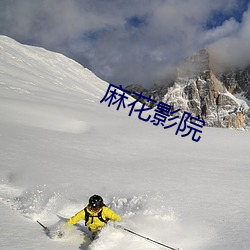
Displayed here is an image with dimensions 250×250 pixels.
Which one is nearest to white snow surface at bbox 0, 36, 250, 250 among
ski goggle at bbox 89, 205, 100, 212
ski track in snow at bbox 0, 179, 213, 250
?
ski track in snow at bbox 0, 179, 213, 250

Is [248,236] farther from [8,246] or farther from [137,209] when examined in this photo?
[8,246]

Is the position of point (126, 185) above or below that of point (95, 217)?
above

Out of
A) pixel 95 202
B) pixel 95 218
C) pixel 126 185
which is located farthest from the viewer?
pixel 126 185

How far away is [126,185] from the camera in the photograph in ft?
25.2

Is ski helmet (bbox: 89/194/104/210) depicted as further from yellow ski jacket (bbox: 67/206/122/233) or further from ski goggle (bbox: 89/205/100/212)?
yellow ski jacket (bbox: 67/206/122/233)

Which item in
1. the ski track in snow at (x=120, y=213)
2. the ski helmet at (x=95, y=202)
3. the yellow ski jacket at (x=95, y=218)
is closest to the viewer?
the ski track in snow at (x=120, y=213)

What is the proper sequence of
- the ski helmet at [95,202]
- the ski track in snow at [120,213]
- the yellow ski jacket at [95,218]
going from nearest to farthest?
the ski track in snow at [120,213], the ski helmet at [95,202], the yellow ski jacket at [95,218]

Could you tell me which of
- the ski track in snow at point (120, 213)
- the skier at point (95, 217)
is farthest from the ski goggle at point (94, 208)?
the ski track in snow at point (120, 213)

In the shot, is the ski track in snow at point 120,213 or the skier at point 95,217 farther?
the skier at point 95,217

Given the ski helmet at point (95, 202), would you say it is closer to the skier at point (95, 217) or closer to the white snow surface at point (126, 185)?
the skier at point (95, 217)

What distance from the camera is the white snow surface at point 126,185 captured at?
5242 millimetres

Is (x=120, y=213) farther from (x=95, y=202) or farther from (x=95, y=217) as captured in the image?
(x=95, y=202)

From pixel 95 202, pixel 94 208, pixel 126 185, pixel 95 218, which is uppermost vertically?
pixel 126 185

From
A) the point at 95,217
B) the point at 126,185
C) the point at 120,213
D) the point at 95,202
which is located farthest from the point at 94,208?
the point at 126,185
